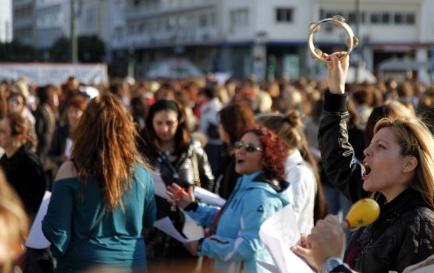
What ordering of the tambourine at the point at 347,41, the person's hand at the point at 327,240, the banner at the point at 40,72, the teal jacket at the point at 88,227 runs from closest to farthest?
the person's hand at the point at 327,240, the tambourine at the point at 347,41, the teal jacket at the point at 88,227, the banner at the point at 40,72

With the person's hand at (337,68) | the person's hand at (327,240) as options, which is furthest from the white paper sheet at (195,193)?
the person's hand at (327,240)

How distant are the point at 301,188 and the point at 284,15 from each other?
6155 cm

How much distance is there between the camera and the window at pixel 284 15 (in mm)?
66719

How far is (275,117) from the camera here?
6.68 meters

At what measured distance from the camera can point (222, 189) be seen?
297 inches

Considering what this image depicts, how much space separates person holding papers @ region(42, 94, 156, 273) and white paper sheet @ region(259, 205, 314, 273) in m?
0.75

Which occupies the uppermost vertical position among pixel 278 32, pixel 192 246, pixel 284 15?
pixel 284 15

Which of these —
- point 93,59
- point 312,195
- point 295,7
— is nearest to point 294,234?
point 312,195

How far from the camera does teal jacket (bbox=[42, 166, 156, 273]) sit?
4.83m

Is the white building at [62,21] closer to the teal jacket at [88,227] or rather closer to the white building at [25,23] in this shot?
the white building at [25,23]

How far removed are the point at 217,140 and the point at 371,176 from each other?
10609mm

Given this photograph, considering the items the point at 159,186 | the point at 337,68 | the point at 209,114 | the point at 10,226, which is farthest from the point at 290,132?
the point at 209,114

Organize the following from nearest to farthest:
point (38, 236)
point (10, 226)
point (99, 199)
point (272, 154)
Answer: point (10, 226) → point (99, 199) → point (38, 236) → point (272, 154)

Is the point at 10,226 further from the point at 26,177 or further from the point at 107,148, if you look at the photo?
the point at 26,177
